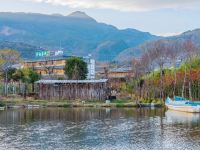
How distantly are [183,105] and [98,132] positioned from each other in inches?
1228

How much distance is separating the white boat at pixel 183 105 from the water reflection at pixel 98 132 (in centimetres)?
1239

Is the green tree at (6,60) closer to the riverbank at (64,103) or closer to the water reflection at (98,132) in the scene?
the riverbank at (64,103)

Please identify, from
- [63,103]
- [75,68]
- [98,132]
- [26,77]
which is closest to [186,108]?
[63,103]

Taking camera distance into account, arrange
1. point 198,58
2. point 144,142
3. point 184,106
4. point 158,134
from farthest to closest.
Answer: point 198,58
point 184,106
point 158,134
point 144,142

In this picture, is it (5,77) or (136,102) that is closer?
(136,102)

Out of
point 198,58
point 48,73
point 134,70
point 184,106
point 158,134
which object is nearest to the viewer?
point 158,134

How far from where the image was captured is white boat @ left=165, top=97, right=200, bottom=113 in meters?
72.2

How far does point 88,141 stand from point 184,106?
36782 millimetres

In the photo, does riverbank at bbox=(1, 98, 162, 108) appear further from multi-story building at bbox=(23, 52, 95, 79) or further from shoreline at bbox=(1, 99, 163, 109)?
multi-story building at bbox=(23, 52, 95, 79)

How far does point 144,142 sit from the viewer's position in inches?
1566

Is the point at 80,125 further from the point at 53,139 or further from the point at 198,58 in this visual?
the point at 198,58

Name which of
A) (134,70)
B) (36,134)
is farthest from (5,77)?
(36,134)

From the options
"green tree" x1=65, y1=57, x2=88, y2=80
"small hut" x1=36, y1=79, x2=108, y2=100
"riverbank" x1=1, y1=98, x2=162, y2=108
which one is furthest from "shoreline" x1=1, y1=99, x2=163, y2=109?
"green tree" x1=65, y1=57, x2=88, y2=80

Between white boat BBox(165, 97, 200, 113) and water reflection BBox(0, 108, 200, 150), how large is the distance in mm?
12385
